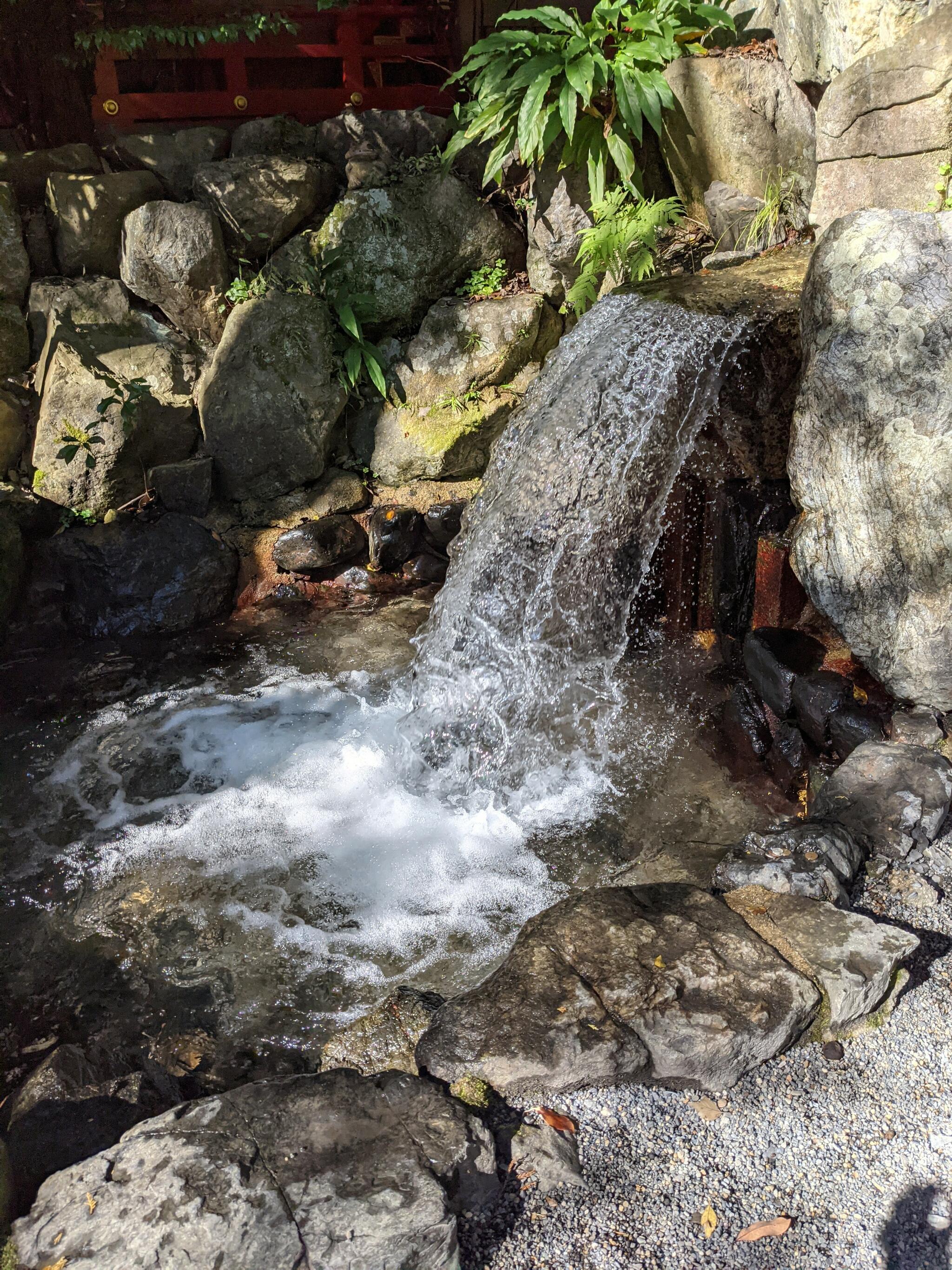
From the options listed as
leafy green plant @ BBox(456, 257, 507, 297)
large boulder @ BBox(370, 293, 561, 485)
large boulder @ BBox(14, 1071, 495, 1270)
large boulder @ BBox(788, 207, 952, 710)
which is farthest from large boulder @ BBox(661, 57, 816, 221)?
large boulder @ BBox(14, 1071, 495, 1270)

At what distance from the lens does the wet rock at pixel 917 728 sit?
3.82m

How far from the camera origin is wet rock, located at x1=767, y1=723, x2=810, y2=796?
438 centimetres

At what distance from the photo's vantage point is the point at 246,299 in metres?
7.46

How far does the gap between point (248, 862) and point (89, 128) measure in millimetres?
7193

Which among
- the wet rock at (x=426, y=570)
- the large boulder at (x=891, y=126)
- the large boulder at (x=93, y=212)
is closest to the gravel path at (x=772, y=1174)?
the large boulder at (x=891, y=126)

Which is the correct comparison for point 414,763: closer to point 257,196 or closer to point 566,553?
point 566,553

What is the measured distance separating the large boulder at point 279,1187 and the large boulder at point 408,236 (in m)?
6.44

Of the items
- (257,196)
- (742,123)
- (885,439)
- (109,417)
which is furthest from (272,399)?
(885,439)

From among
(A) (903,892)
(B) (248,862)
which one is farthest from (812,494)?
(B) (248,862)

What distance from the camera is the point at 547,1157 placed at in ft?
7.62

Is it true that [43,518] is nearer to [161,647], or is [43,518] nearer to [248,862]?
[161,647]

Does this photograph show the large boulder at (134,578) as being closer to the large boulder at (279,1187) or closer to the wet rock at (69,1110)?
the wet rock at (69,1110)

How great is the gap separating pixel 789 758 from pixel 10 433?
6519mm

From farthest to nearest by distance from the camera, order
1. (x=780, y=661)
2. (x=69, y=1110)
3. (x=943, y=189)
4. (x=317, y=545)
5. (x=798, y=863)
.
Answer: (x=317, y=545) < (x=780, y=661) < (x=943, y=189) < (x=798, y=863) < (x=69, y=1110)
